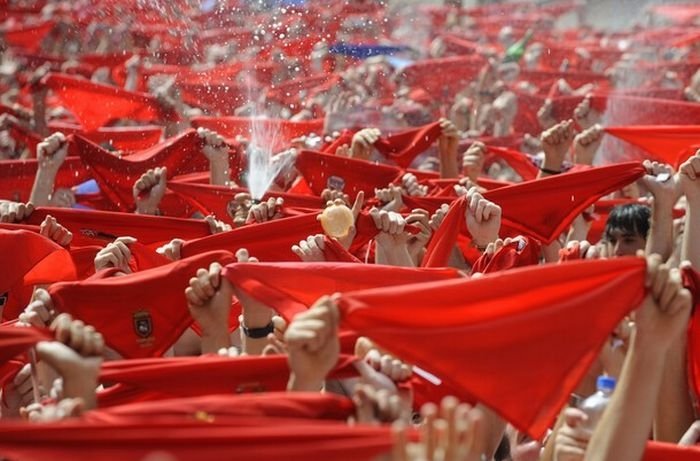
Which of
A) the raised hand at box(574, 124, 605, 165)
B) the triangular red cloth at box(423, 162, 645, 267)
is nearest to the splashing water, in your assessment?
the triangular red cloth at box(423, 162, 645, 267)

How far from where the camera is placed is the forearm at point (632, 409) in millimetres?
3705

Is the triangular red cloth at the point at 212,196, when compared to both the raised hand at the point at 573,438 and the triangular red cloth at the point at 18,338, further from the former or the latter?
the raised hand at the point at 573,438

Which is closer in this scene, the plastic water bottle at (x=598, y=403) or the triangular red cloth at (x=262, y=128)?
the plastic water bottle at (x=598, y=403)

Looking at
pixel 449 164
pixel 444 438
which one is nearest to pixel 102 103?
pixel 449 164

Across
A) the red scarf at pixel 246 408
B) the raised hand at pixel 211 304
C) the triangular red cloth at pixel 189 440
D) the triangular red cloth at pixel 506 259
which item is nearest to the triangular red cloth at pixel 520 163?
the triangular red cloth at pixel 506 259

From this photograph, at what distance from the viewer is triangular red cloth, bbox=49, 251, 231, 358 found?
4805mm

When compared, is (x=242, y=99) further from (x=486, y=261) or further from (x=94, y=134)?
(x=486, y=261)

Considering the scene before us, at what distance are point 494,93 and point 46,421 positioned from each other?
9.11 meters

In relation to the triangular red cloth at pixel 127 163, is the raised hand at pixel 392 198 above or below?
below

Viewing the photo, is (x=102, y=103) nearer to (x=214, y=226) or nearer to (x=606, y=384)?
(x=214, y=226)

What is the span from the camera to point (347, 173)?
24.9ft

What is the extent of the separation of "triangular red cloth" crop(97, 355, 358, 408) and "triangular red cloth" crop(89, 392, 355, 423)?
1.37ft

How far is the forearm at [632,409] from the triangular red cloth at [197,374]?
2.19 feet

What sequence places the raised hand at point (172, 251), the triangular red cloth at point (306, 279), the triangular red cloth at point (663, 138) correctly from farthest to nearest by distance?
the triangular red cloth at point (663, 138)
the raised hand at point (172, 251)
the triangular red cloth at point (306, 279)
